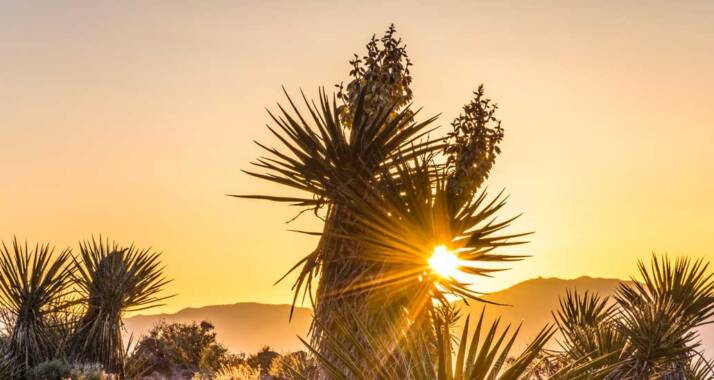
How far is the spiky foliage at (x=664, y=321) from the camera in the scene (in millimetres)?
12039

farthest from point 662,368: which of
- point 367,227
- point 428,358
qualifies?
point 428,358

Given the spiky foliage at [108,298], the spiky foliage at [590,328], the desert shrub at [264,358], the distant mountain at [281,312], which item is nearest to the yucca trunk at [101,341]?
the spiky foliage at [108,298]

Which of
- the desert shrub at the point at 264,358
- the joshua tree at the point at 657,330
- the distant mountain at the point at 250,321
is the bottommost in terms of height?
the joshua tree at the point at 657,330

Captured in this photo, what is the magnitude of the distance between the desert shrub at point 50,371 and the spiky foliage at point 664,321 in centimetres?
963

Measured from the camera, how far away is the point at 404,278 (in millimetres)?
7660

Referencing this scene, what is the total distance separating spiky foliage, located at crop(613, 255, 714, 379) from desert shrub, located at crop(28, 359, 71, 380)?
963 centimetres

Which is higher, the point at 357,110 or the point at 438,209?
the point at 357,110

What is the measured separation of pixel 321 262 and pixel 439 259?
1235 mm

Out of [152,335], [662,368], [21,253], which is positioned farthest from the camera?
[152,335]

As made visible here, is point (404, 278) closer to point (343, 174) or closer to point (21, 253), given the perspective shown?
point (343, 174)

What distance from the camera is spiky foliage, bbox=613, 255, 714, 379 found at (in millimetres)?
12039

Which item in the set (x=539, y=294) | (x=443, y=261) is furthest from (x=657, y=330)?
(x=539, y=294)

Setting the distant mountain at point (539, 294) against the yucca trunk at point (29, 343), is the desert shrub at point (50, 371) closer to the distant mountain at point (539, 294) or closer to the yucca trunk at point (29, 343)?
the yucca trunk at point (29, 343)

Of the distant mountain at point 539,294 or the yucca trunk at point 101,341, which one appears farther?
the distant mountain at point 539,294
